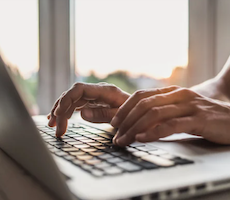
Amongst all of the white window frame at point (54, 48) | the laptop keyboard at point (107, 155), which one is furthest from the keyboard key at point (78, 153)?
the white window frame at point (54, 48)

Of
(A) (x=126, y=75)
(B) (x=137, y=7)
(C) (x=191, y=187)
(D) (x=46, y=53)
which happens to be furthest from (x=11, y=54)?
(C) (x=191, y=187)

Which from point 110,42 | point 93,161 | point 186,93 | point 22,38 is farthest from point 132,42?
point 93,161

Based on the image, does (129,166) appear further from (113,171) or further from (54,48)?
(54,48)

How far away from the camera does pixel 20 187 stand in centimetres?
36

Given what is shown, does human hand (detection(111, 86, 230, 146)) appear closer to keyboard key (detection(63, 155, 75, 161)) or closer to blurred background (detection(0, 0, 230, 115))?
keyboard key (detection(63, 155, 75, 161))

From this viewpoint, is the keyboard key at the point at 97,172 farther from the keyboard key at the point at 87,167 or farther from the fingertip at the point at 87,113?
the fingertip at the point at 87,113

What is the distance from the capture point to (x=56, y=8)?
4.14ft

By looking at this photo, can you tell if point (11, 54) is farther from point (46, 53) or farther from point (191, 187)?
point (191, 187)

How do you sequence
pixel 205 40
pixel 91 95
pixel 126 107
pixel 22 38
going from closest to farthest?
1. pixel 126 107
2. pixel 91 95
3. pixel 22 38
4. pixel 205 40

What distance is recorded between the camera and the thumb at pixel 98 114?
2.45ft

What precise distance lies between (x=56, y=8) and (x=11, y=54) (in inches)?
11.0

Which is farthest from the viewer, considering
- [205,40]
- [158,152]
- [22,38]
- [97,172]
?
[205,40]

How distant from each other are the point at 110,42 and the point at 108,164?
1100 mm

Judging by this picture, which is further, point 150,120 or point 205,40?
point 205,40
